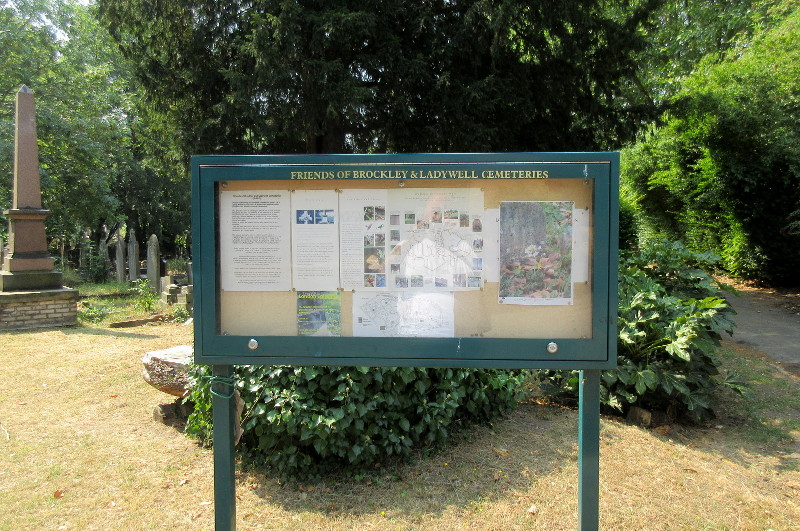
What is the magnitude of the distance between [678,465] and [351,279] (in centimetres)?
278

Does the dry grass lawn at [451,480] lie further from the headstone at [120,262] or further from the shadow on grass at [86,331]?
the headstone at [120,262]

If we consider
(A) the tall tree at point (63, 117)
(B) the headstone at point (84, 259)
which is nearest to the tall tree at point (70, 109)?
(A) the tall tree at point (63, 117)

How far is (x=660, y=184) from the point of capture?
56.1 feet

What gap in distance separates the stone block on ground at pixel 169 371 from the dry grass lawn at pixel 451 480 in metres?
0.39

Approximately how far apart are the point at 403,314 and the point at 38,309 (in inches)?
376

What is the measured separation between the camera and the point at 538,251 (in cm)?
227

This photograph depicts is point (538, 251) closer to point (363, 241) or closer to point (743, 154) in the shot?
point (363, 241)

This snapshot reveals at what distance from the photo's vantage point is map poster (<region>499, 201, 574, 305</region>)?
227cm

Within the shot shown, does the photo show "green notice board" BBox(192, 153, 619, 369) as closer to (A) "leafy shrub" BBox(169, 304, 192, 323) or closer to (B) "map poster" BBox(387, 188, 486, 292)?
(B) "map poster" BBox(387, 188, 486, 292)

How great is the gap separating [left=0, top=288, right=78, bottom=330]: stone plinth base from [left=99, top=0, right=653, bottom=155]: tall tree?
3.74 meters

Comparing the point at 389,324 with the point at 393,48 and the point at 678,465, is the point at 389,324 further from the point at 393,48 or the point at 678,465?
the point at 393,48

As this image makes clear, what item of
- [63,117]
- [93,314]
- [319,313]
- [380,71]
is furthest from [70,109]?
[319,313]

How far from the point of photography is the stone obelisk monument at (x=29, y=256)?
9.47m

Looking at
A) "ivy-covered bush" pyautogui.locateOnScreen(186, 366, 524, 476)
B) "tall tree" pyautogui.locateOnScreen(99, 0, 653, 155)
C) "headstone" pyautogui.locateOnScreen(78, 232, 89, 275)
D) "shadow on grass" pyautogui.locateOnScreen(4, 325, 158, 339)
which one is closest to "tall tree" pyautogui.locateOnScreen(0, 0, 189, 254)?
"headstone" pyautogui.locateOnScreen(78, 232, 89, 275)
